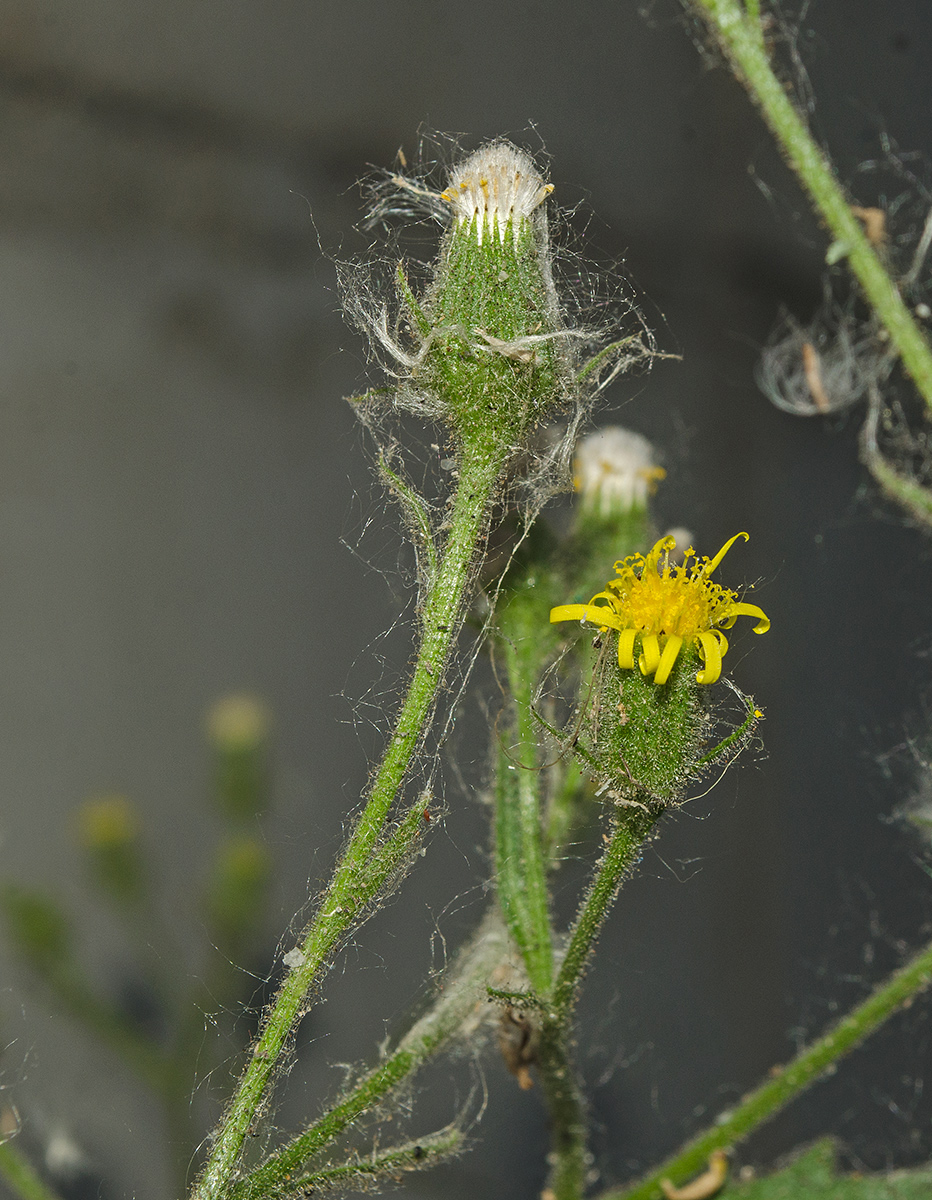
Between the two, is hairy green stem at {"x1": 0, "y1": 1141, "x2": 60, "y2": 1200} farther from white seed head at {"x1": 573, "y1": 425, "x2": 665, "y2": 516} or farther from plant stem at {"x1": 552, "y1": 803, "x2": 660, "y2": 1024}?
white seed head at {"x1": 573, "y1": 425, "x2": 665, "y2": 516}

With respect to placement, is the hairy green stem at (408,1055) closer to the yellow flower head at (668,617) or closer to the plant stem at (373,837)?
the plant stem at (373,837)

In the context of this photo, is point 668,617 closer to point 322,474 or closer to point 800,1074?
point 800,1074

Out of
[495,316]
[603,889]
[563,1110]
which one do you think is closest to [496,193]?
[495,316]

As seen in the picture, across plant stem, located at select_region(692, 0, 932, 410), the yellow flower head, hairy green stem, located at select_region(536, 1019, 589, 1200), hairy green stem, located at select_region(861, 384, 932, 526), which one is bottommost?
hairy green stem, located at select_region(536, 1019, 589, 1200)

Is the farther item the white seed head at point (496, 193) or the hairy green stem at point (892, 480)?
the hairy green stem at point (892, 480)

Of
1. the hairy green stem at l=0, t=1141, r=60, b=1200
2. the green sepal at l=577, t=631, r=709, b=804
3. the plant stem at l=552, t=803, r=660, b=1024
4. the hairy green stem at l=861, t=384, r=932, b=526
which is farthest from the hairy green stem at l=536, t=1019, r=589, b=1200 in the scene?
the hairy green stem at l=861, t=384, r=932, b=526

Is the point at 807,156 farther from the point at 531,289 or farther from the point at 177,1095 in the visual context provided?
the point at 177,1095

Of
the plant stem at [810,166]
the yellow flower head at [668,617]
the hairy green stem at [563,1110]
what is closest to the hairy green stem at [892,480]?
the plant stem at [810,166]
